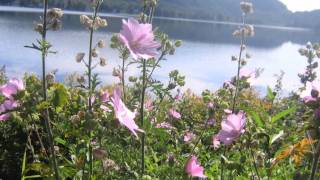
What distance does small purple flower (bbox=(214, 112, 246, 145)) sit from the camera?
1.76 meters

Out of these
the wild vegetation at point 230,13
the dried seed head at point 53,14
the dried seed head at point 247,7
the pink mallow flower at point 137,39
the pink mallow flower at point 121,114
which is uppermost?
the dried seed head at point 247,7

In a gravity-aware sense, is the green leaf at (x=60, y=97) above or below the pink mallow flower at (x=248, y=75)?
above

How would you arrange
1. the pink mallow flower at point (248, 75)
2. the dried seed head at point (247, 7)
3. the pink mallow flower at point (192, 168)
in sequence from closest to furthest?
1. the pink mallow flower at point (192, 168)
2. the pink mallow flower at point (248, 75)
3. the dried seed head at point (247, 7)

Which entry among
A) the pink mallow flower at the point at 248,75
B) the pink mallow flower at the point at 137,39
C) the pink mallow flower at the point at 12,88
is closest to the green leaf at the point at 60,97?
the pink mallow flower at the point at 12,88

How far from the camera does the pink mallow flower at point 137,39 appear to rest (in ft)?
5.71

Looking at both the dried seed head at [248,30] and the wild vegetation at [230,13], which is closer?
the dried seed head at [248,30]

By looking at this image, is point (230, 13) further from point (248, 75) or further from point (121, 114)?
point (121, 114)

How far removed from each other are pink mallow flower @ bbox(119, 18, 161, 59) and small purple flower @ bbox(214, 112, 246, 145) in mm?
353

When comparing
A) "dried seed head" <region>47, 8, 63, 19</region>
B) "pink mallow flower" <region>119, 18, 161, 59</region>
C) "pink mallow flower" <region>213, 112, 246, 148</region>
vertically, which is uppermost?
"dried seed head" <region>47, 8, 63, 19</region>

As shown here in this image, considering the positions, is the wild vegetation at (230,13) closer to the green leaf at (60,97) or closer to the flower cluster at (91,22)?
the flower cluster at (91,22)

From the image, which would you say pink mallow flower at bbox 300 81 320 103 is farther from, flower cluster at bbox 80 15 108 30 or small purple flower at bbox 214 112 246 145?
flower cluster at bbox 80 15 108 30

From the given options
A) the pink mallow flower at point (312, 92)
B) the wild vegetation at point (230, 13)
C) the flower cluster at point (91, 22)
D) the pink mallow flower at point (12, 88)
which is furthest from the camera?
the wild vegetation at point (230, 13)

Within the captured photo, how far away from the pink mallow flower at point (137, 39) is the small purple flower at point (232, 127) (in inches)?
13.9

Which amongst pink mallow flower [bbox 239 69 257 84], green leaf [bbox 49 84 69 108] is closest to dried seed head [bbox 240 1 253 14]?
pink mallow flower [bbox 239 69 257 84]
